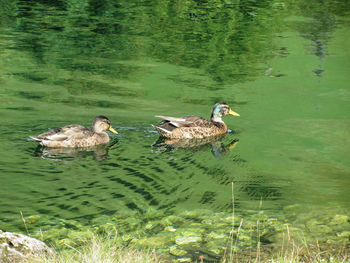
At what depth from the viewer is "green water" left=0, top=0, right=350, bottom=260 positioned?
30.8ft

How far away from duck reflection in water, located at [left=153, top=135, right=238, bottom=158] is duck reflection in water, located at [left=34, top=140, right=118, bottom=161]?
1.00 metres

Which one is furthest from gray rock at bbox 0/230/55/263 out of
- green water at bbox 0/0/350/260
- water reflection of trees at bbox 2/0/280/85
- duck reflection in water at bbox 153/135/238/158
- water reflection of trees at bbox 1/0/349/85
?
water reflection of trees at bbox 1/0/349/85

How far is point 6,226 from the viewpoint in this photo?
26.7ft

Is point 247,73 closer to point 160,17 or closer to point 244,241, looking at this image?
point 160,17

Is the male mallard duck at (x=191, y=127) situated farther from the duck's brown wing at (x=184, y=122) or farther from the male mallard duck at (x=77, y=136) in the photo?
the male mallard duck at (x=77, y=136)

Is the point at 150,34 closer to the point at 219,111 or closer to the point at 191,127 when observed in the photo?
the point at 219,111

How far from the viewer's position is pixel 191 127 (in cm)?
1318

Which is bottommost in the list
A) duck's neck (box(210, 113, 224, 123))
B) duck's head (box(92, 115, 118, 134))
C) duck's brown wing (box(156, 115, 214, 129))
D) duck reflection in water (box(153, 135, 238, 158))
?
duck reflection in water (box(153, 135, 238, 158))

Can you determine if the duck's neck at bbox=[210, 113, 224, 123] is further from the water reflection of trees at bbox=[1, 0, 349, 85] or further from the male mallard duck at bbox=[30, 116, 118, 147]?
the water reflection of trees at bbox=[1, 0, 349, 85]

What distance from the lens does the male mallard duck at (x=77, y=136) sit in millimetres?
11445

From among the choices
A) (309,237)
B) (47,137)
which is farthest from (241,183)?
(47,137)

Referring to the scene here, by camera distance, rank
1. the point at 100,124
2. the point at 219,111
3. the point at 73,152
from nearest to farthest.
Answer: the point at 73,152 < the point at 100,124 < the point at 219,111

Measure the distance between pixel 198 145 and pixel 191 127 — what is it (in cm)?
50

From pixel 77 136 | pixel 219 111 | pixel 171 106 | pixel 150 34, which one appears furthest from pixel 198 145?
pixel 150 34
